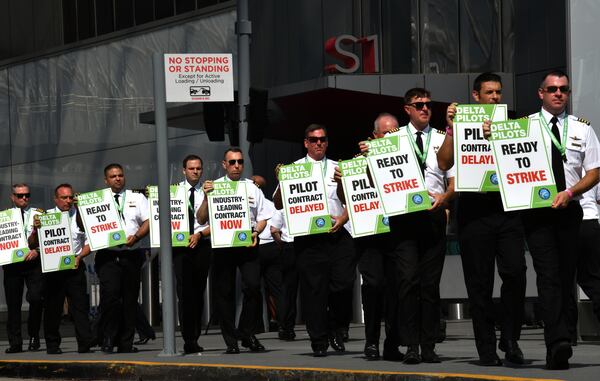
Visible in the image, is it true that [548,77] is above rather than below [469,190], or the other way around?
above

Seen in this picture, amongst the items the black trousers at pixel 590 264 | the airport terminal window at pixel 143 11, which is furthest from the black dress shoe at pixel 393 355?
the airport terminal window at pixel 143 11

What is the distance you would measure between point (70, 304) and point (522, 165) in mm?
7306

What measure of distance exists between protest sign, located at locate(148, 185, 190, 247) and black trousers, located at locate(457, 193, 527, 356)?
14.4 feet

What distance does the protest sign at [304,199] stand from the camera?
1255 centimetres

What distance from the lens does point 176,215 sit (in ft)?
46.0

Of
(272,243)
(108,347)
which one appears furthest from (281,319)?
(108,347)

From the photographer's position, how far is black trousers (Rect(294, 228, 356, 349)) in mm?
12586

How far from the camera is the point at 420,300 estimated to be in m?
11.0

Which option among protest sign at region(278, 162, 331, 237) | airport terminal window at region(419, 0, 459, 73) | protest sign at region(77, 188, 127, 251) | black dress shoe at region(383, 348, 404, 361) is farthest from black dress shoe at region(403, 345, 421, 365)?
airport terminal window at region(419, 0, 459, 73)

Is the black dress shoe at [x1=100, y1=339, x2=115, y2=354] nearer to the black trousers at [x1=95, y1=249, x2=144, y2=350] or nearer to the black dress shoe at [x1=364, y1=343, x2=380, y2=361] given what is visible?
the black trousers at [x1=95, y1=249, x2=144, y2=350]

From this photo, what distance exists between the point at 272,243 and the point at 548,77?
808 centimetres

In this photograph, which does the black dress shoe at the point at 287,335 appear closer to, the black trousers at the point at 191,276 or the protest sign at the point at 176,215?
the protest sign at the point at 176,215

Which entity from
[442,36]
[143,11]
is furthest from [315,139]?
[143,11]

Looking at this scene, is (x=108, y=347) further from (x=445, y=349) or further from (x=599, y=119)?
(x=599, y=119)
